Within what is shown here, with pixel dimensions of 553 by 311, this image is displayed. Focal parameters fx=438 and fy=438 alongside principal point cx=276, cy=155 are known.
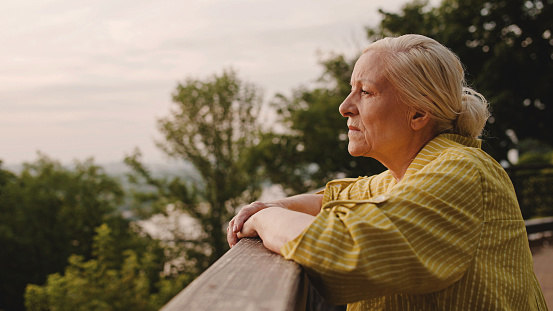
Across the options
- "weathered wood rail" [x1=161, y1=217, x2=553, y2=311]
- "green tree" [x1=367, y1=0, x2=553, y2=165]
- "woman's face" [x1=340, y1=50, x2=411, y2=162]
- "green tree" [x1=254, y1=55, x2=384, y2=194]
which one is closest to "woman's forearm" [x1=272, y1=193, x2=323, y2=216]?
"woman's face" [x1=340, y1=50, x2=411, y2=162]

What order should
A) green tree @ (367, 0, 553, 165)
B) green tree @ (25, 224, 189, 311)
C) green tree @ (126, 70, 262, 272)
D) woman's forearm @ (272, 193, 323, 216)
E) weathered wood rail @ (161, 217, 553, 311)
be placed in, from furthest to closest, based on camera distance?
green tree @ (126, 70, 262, 272), green tree @ (367, 0, 553, 165), green tree @ (25, 224, 189, 311), woman's forearm @ (272, 193, 323, 216), weathered wood rail @ (161, 217, 553, 311)

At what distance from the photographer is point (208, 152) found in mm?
24406

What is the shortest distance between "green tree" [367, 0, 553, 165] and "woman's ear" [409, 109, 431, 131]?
12.3m

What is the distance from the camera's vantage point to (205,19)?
113ft

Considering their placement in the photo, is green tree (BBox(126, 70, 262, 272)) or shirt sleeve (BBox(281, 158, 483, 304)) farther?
green tree (BBox(126, 70, 262, 272))

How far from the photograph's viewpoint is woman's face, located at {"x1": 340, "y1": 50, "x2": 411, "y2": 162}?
5.01 ft

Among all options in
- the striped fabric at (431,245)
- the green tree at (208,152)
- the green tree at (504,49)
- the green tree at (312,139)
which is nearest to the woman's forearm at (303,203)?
the striped fabric at (431,245)

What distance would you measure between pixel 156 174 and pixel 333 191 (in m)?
22.7

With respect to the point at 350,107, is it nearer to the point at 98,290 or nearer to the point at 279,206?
the point at 279,206

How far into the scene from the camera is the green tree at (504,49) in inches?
518

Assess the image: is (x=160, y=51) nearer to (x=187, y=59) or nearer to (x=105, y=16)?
(x=187, y=59)

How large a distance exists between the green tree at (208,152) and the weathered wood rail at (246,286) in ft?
69.8

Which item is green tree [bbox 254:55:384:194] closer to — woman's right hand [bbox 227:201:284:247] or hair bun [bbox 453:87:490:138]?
hair bun [bbox 453:87:490:138]

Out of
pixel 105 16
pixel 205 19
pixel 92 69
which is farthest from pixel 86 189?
pixel 92 69
